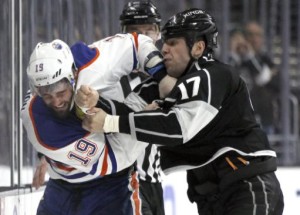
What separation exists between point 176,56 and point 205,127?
267 millimetres

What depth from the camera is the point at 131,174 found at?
345 cm

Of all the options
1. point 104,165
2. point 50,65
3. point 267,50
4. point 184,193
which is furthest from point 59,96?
point 267,50

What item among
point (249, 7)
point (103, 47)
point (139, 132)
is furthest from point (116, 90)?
point (249, 7)

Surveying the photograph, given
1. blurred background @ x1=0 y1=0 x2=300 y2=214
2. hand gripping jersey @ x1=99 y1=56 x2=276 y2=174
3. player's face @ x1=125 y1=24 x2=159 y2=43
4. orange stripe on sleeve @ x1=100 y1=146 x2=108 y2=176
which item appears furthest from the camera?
blurred background @ x1=0 y1=0 x2=300 y2=214

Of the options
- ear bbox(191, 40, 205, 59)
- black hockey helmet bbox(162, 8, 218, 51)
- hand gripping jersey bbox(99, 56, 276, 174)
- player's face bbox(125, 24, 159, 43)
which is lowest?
hand gripping jersey bbox(99, 56, 276, 174)

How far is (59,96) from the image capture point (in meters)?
3.09

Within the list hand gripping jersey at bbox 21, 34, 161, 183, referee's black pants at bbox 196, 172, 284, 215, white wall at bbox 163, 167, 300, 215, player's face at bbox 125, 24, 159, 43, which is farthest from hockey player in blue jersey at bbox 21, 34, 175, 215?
white wall at bbox 163, 167, 300, 215

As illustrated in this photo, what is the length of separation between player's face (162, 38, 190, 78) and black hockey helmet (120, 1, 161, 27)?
0.87 meters

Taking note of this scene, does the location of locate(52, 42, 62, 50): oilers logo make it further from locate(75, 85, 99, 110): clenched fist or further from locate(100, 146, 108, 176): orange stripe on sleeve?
locate(100, 146, 108, 176): orange stripe on sleeve

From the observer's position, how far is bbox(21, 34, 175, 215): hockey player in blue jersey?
310 cm

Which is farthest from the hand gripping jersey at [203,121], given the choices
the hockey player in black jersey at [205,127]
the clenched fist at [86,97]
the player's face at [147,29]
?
the player's face at [147,29]

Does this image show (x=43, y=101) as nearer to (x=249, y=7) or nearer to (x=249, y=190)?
(x=249, y=190)

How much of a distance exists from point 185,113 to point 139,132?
6.3 inches

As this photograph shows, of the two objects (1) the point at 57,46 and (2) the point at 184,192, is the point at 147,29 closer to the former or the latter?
(1) the point at 57,46
